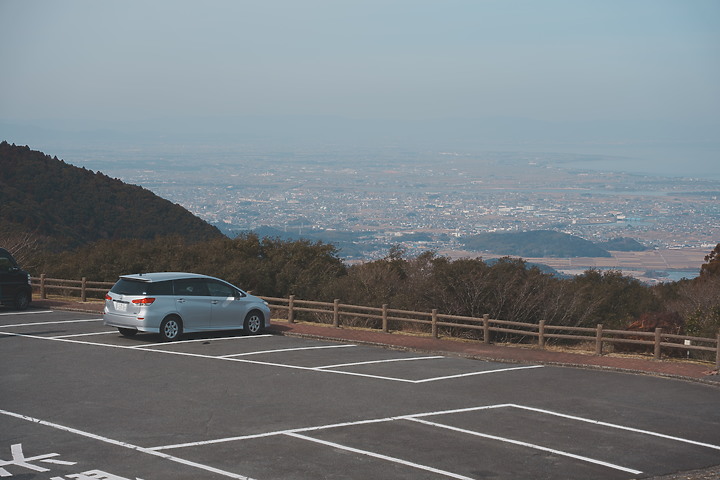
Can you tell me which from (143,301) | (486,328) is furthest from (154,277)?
(486,328)

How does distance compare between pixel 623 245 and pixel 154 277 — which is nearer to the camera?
pixel 154 277

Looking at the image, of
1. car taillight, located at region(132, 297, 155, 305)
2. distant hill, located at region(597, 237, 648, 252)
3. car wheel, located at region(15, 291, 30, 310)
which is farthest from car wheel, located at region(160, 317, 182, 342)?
distant hill, located at region(597, 237, 648, 252)

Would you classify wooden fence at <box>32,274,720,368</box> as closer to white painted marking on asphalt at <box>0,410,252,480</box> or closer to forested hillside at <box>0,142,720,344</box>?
forested hillside at <box>0,142,720,344</box>

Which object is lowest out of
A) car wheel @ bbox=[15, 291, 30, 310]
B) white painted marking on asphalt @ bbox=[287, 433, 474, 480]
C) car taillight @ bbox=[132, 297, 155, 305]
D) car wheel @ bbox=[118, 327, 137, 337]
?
white painted marking on asphalt @ bbox=[287, 433, 474, 480]

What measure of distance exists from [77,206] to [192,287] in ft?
145

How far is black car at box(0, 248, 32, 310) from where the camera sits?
2369cm

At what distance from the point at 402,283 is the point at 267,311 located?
11.6m

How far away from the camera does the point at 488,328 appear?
1936cm

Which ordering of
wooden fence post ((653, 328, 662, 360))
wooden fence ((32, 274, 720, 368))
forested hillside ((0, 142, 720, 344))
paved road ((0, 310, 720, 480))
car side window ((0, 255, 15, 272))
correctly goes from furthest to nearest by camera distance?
forested hillside ((0, 142, 720, 344))
car side window ((0, 255, 15, 272))
wooden fence ((32, 274, 720, 368))
wooden fence post ((653, 328, 662, 360))
paved road ((0, 310, 720, 480))

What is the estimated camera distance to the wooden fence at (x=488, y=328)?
1727 cm

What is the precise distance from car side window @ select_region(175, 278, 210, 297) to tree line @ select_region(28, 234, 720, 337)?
8.38m

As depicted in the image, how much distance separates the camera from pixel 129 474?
895cm

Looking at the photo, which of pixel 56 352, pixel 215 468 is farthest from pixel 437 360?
pixel 215 468

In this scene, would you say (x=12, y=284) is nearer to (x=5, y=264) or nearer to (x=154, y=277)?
(x=5, y=264)
